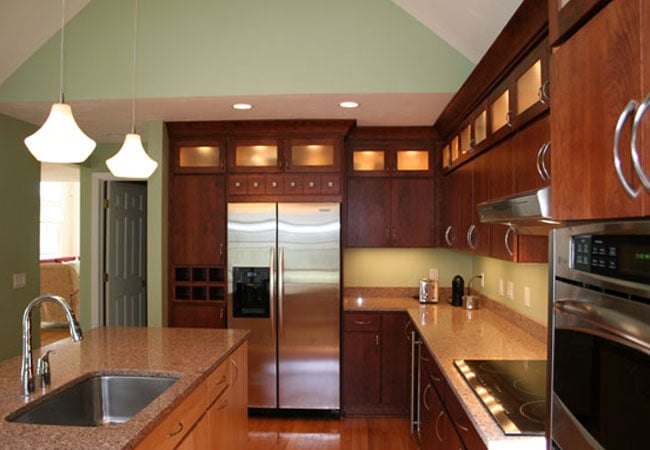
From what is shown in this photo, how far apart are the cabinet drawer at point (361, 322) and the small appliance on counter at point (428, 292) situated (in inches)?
19.1

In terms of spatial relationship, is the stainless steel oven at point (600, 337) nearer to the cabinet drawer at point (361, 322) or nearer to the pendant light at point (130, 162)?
the pendant light at point (130, 162)

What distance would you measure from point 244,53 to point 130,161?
48.1 inches

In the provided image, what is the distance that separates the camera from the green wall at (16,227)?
3662 mm

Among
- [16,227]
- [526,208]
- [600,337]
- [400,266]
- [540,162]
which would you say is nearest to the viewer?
[600,337]

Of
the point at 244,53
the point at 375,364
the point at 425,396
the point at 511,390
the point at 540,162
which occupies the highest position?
the point at 244,53

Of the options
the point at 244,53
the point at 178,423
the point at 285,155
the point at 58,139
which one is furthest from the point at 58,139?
the point at 285,155

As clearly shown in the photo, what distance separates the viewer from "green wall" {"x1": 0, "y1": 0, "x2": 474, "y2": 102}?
3131 millimetres

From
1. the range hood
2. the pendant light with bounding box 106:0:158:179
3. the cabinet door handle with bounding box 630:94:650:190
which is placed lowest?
the range hood

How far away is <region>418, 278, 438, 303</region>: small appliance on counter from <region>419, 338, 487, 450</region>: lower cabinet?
42.9 inches

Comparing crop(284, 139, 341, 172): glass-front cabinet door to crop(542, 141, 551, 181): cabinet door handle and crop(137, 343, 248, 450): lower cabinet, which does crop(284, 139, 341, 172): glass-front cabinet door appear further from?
crop(542, 141, 551, 181): cabinet door handle

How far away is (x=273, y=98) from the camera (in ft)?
10.8

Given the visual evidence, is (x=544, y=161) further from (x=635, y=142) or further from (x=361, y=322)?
(x=361, y=322)

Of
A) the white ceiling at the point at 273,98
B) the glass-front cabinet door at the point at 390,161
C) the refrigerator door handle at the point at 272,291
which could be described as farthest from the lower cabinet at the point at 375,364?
the white ceiling at the point at 273,98

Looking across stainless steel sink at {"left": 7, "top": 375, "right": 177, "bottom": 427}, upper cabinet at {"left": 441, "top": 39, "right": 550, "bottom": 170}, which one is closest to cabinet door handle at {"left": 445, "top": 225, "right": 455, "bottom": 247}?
upper cabinet at {"left": 441, "top": 39, "right": 550, "bottom": 170}
